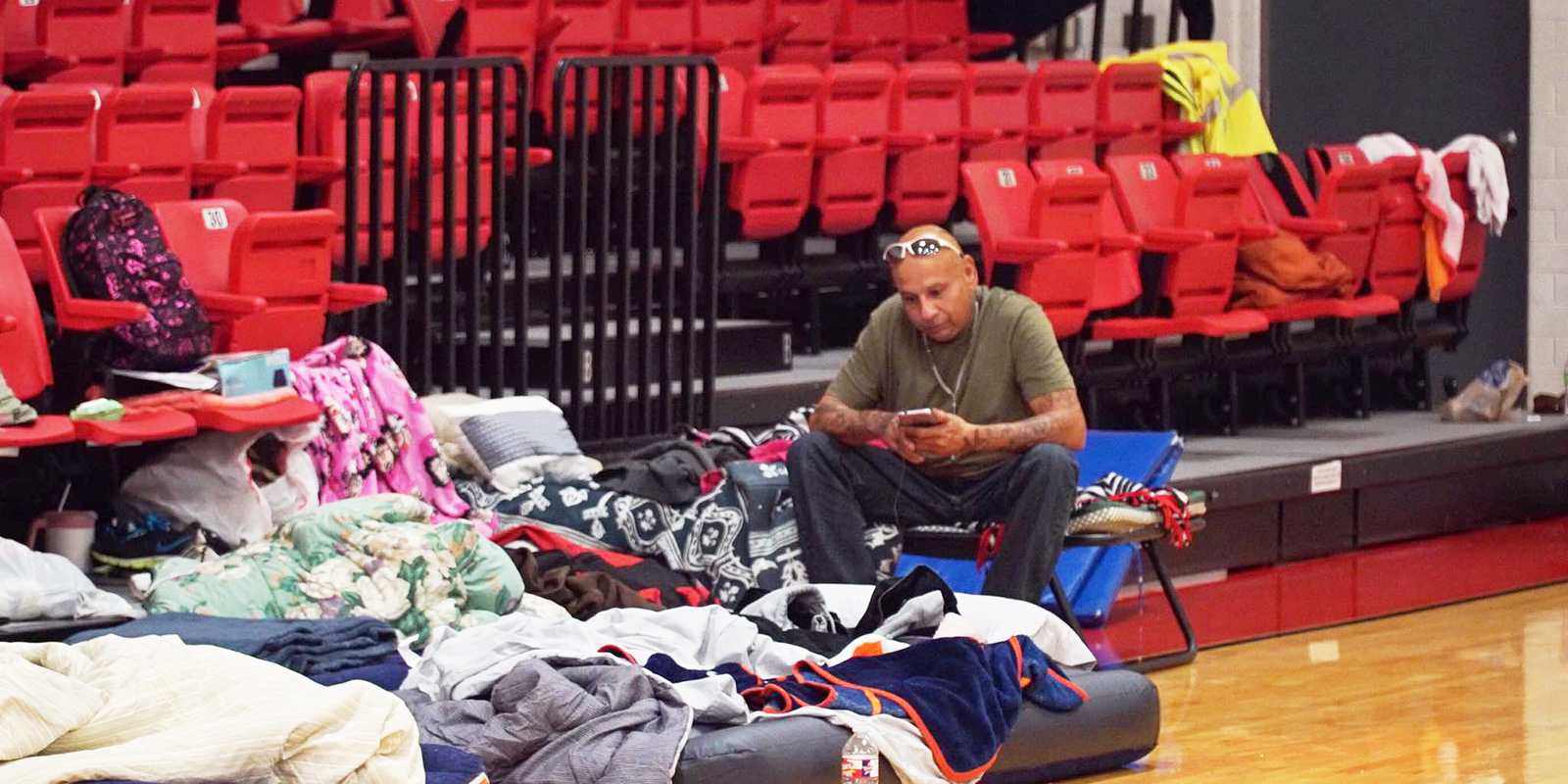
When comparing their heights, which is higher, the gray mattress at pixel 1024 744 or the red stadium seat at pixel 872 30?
the red stadium seat at pixel 872 30

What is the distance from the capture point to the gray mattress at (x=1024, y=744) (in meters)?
4.36

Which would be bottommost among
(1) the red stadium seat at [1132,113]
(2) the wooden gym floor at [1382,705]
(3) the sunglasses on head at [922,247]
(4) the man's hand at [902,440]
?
(2) the wooden gym floor at [1382,705]

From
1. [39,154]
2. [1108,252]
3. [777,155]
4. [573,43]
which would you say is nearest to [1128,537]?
[1108,252]

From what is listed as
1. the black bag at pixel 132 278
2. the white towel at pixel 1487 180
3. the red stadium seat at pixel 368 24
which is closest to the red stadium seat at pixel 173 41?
the red stadium seat at pixel 368 24

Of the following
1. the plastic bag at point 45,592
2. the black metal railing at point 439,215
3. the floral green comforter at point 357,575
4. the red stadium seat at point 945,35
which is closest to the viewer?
the plastic bag at point 45,592

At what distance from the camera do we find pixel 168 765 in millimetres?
3781

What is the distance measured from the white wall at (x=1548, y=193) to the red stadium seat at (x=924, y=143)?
3.00 metres

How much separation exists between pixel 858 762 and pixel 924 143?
3.83 metres

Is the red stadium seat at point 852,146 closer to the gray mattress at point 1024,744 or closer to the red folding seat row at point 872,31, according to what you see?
the red folding seat row at point 872,31

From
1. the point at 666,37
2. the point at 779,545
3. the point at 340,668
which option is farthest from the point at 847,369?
the point at 666,37

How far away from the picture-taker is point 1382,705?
5566 mm

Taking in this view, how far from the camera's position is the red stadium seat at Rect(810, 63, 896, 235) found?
773 cm

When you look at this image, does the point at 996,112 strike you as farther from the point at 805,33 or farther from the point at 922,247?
the point at 922,247

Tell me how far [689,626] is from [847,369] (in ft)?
4.12
